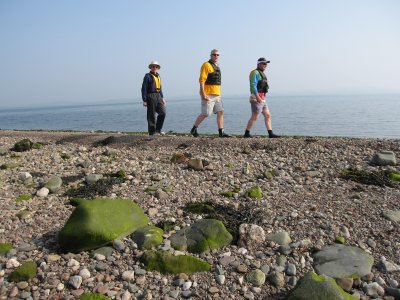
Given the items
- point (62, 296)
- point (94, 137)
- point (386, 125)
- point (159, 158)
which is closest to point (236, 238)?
point (62, 296)

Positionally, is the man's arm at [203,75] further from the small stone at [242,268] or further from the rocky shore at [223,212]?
the small stone at [242,268]

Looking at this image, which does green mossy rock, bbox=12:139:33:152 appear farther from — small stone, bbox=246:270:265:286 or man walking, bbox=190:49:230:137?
small stone, bbox=246:270:265:286

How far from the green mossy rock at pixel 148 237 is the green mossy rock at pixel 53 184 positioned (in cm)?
284

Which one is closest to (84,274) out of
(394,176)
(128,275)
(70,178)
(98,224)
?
(128,275)

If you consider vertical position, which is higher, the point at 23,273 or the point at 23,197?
the point at 23,197

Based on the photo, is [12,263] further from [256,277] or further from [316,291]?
[316,291]

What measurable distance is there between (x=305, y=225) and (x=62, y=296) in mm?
3776

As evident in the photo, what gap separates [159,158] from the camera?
9312mm

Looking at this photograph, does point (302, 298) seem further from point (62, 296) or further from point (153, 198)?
point (153, 198)

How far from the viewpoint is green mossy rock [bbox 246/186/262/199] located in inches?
262

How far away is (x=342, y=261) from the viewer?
4.55 metres

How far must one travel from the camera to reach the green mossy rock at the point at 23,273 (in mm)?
4109

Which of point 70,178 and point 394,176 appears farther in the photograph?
point 70,178

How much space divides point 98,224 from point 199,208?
1919mm
